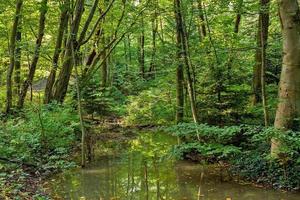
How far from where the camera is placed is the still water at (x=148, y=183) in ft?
24.1

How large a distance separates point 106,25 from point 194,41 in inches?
196

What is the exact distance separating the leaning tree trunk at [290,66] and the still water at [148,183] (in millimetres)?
1311

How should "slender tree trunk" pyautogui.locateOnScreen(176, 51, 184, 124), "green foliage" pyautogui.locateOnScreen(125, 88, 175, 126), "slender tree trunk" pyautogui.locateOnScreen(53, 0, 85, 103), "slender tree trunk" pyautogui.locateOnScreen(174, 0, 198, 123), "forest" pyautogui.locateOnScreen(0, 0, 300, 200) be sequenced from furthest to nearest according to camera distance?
"green foliage" pyautogui.locateOnScreen(125, 88, 175, 126) → "slender tree trunk" pyautogui.locateOnScreen(53, 0, 85, 103) → "slender tree trunk" pyautogui.locateOnScreen(176, 51, 184, 124) → "slender tree trunk" pyautogui.locateOnScreen(174, 0, 198, 123) → "forest" pyautogui.locateOnScreen(0, 0, 300, 200)

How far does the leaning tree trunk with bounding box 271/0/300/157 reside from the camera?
8.01 m

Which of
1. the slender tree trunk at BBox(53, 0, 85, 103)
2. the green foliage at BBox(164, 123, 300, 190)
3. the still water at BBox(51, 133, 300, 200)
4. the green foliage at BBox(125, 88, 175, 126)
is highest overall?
the slender tree trunk at BBox(53, 0, 85, 103)

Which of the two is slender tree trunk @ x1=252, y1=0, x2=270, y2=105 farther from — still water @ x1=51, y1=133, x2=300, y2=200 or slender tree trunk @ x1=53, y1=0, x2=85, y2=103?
slender tree trunk @ x1=53, y1=0, x2=85, y2=103

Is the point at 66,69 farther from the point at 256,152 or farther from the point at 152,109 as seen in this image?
the point at 256,152

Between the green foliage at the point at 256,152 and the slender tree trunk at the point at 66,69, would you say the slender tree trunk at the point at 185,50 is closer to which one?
the green foliage at the point at 256,152

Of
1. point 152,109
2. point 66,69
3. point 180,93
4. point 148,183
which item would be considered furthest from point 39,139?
point 152,109

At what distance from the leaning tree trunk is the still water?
1.31m

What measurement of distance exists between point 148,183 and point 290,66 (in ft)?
12.3

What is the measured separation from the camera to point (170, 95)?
Answer: 1482cm

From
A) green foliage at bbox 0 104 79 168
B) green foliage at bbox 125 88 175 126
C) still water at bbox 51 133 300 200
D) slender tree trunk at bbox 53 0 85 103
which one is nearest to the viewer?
still water at bbox 51 133 300 200

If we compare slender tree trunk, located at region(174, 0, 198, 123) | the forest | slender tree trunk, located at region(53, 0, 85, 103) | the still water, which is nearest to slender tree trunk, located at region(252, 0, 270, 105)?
the forest
